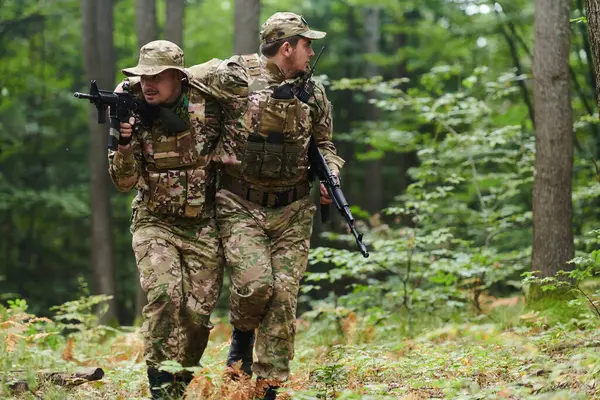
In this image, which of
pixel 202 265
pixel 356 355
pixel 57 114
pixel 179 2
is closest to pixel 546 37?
pixel 356 355

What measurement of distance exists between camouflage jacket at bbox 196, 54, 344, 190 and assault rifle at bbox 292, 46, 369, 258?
8 centimetres

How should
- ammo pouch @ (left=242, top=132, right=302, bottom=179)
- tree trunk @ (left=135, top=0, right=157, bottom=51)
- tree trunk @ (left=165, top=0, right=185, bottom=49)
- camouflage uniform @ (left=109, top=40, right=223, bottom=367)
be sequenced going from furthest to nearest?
tree trunk @ (left=135, top=0, right=157, bottom=51)
tree trunk @ (left=165, top=0, right=185, bottom=49)
ammo pouch @ (left=242, top=132, right=302, bottom=179)
camouflage uniform @ (left=109, top=40, right=223, bottom=367)

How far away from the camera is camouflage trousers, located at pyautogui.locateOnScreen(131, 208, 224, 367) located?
193 inches

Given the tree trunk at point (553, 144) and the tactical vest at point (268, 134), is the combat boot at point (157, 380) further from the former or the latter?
the tree trunk at point (553, 144)

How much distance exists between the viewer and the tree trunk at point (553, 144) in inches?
291

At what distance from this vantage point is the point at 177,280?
500cm

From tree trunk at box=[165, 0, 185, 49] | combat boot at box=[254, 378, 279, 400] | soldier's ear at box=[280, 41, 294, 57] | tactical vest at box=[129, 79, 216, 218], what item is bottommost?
combat boot at box=[254, 378, 279, 400]

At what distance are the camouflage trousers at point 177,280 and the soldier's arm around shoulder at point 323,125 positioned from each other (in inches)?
40.1

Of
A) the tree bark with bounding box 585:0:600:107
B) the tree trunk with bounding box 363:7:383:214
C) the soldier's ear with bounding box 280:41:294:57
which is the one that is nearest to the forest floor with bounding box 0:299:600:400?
the tree bark with bounding box 585:0:600:107

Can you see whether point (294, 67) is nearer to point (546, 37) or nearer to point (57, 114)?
point (546, 37)

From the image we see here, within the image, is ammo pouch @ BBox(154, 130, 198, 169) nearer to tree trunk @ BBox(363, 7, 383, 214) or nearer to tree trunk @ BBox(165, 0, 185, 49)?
tree trunk @ BBox(165, 0, 185, 49)

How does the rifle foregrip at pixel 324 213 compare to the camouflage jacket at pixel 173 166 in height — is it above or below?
below

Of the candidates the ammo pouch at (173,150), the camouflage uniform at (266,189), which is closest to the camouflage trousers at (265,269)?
the camouflage uniform at (266,189)

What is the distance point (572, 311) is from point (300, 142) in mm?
3312
